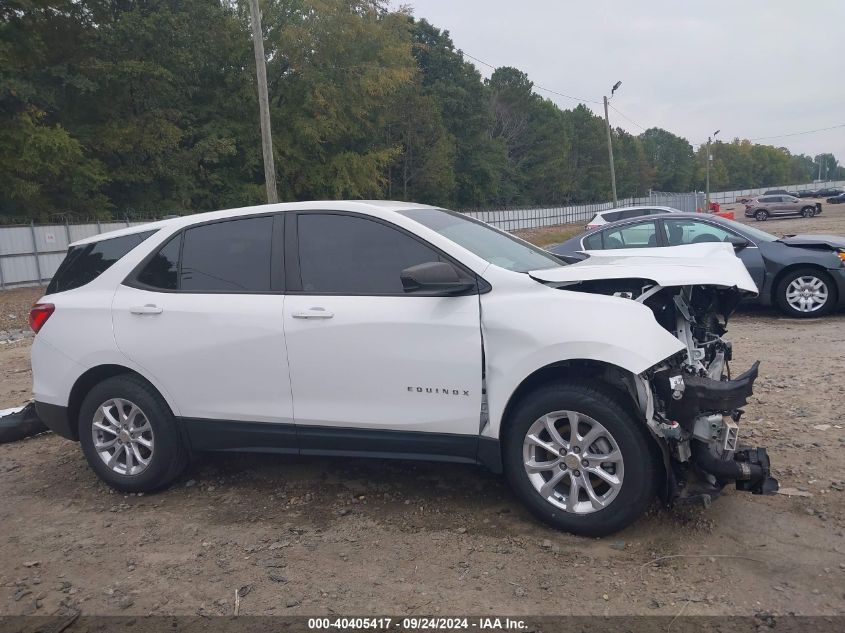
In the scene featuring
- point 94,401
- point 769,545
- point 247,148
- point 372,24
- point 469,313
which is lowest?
point 769,545

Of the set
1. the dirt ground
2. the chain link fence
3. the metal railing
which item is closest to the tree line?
the chain link fence

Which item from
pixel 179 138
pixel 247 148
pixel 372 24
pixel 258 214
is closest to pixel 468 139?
pixel 372 24

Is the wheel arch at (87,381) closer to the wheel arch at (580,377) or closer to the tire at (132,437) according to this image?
the tire at (132,437)

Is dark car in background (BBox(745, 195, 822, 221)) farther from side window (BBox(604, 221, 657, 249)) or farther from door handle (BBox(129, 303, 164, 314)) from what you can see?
door handle (BBox(129, 303, 164, 314))

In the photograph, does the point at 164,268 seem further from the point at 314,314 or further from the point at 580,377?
the point at 580,377

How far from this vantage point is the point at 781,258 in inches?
360

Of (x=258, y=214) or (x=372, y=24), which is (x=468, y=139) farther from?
(x=258, y=214)

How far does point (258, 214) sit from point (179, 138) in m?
32.3

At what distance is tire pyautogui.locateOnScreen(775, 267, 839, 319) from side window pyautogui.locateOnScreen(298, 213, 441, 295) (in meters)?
7.08

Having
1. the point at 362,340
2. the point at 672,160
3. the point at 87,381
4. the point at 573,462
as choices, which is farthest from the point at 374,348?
the point at 672,160

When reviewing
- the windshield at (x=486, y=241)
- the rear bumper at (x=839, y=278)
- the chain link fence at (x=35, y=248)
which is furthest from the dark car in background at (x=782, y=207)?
the windshield at (x=486, y=241)

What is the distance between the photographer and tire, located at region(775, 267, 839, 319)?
9055mm

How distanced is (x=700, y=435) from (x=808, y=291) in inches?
267

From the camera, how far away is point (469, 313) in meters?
3.79
